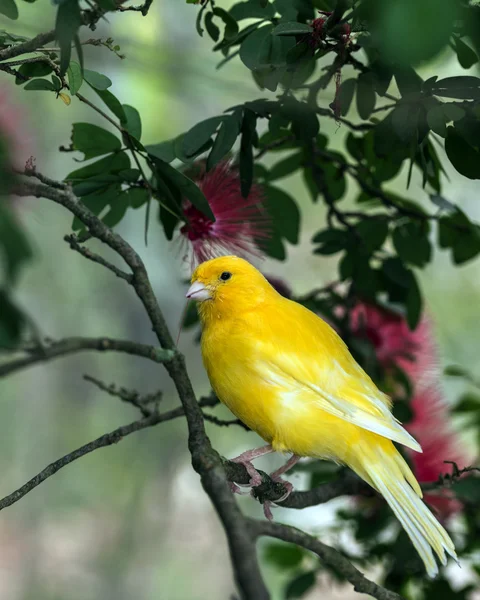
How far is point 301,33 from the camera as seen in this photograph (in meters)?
1.31

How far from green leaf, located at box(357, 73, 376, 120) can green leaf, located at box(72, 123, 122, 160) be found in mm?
481

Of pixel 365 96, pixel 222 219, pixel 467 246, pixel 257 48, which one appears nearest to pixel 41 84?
pixel 257 48

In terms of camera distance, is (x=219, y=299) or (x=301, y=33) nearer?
(x=301, y=33)

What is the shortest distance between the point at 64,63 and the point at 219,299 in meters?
0.86

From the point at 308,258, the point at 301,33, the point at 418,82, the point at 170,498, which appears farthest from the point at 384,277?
the point at 170,498

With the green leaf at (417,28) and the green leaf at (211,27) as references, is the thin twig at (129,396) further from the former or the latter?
the green leaf at (417,28)

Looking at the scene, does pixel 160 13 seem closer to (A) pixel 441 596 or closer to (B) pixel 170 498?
(B) pixel 170 498

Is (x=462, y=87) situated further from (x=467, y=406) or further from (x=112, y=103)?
(x=467, y=406)

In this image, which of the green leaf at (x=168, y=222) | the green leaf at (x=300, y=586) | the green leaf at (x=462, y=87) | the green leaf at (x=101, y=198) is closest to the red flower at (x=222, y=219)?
the green leaf at (x=168, y=222)

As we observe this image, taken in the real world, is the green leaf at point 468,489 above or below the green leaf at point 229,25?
below

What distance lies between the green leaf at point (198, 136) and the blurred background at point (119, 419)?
2.53m

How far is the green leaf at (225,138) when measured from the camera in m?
1.50

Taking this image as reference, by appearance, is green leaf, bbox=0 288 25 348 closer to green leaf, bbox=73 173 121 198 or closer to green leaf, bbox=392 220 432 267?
green leaf, bbox=73 173 121 198

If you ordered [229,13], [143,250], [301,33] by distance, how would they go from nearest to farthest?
[301,33] < [229,13] < [143,250]
